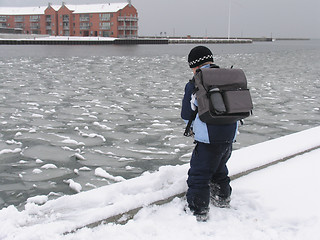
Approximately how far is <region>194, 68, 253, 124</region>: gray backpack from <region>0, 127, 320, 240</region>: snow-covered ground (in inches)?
34.4

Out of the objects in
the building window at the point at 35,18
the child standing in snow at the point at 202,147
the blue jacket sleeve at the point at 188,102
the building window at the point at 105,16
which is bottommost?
the child standing in snow at the point at 202,147

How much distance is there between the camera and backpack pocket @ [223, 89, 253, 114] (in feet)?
8.95

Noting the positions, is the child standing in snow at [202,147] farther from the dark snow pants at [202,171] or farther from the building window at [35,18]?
the building window at [35,18]

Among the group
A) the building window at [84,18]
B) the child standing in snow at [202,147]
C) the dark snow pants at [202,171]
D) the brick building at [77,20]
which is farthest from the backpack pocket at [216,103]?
the building window at [84,18]

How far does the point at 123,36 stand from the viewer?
88.8 metres

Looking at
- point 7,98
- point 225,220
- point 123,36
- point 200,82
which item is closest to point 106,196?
point 225,220

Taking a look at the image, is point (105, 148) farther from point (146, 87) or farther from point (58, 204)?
point (146, 87)

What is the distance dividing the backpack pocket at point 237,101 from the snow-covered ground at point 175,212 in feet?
3.16

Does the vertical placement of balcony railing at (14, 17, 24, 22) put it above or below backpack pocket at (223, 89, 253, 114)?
above

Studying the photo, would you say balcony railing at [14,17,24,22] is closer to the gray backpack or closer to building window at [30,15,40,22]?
building window at [30,15,40,22]

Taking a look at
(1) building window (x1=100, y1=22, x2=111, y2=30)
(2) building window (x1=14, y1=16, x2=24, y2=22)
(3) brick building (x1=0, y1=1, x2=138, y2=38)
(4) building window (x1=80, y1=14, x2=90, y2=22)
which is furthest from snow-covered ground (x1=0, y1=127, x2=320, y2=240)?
(2) building window (x1=14, y1=16, x2=24, y2=22)

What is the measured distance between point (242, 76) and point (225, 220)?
1227 millimetres

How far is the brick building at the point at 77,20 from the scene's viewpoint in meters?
86.4

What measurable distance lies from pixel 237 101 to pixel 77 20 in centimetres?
9482
